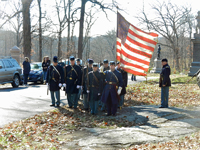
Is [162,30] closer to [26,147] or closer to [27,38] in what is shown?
[27,38]

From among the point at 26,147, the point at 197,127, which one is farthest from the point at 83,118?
the point at 197,127

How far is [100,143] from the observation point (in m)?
6.00

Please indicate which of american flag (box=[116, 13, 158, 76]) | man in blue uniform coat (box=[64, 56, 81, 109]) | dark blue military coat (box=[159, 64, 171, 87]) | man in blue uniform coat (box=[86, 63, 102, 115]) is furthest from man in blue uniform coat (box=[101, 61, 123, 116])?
dark blue military coat (box=[159, 64, 171, 87])

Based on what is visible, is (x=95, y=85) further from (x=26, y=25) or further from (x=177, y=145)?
(x=26, y=25)

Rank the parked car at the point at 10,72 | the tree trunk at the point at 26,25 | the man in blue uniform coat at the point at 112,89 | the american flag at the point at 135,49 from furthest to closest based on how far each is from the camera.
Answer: the tree trunk at the point at 26,25 → the parked car at the point at 10,72 → the american flag at the point at 135,49 → the man in blue uniform coat at the point at 112,89

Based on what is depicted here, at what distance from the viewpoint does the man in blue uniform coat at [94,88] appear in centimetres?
925

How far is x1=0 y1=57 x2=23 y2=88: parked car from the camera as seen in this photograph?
53.2 feet

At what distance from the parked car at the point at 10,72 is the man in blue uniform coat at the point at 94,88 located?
8875 mm

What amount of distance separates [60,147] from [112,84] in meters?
3.61

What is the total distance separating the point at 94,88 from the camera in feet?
30.6

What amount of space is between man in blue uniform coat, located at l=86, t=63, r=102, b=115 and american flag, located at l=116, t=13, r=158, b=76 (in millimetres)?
1140

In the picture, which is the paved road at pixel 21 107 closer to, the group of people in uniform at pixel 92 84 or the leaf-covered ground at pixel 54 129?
the leaf-covered ground at pixel 54 129

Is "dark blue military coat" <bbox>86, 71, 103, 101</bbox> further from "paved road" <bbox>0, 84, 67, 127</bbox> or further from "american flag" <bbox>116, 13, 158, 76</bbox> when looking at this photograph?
"paved road" <bbox>0, 84, 67, 127</bbox>

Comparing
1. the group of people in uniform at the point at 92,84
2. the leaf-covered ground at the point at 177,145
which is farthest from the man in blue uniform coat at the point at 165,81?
the leaf-covered ground at the point at 177,145
